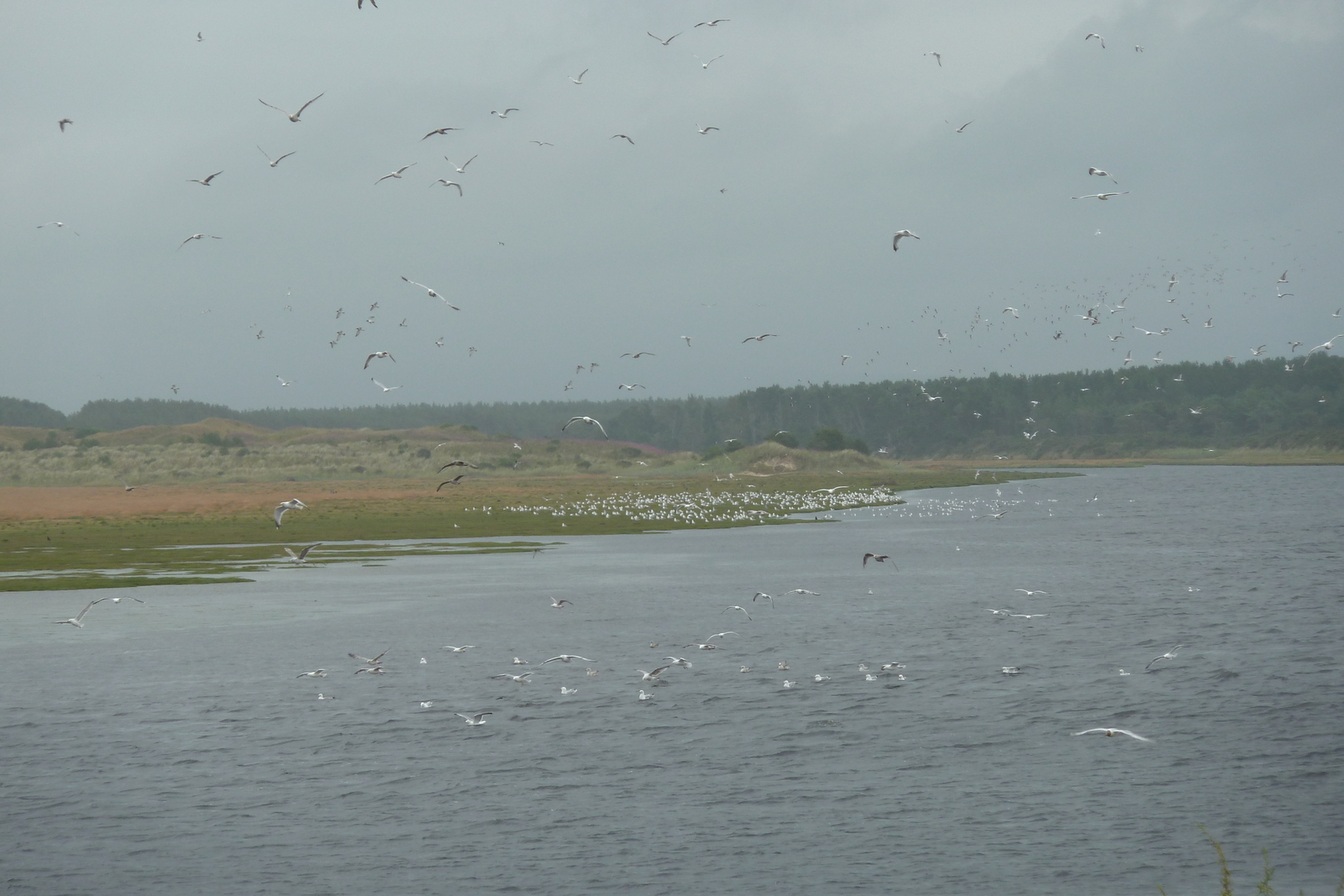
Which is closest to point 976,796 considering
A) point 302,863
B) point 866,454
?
point 302,863

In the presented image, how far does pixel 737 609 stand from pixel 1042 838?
763 inches

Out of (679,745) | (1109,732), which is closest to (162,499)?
(679,745)

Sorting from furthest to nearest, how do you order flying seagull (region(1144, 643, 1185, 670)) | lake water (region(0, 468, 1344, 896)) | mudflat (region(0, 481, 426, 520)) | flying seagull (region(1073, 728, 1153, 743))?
mudflat (region(0, 481, 426, 520)), flying seagull (region(1144, 643, 1185, 670)), flying seagull (region(1073, 728, 1153, 743)), lake water (region(0, 468, 1344, 896))

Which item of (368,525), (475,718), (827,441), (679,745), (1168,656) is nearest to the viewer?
(679,745)

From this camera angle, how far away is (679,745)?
18.2m

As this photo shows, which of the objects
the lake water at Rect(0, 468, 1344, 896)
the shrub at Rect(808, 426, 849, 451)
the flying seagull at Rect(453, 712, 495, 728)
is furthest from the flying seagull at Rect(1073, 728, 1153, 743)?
the shrub at Rect(808, 426, 849, 451)

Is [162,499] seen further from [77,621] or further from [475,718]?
[475,718]

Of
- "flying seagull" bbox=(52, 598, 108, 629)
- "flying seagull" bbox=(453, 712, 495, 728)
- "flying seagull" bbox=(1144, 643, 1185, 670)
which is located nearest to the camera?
"flying seagull" bbox=(453, 712, 495, 728)

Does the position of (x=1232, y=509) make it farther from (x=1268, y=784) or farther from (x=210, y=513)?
(x=1268, y=784)

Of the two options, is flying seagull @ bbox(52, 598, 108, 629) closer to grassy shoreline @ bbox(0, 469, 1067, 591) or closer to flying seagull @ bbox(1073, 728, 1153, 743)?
grassy shoreline @ bbox(0, 469, 1067, 591)

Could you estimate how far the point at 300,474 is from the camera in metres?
146

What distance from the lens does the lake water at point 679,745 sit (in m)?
13.4

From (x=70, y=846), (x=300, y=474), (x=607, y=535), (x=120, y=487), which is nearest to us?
(x=70, y=846)

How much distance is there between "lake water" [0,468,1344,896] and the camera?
1338 centimetres
